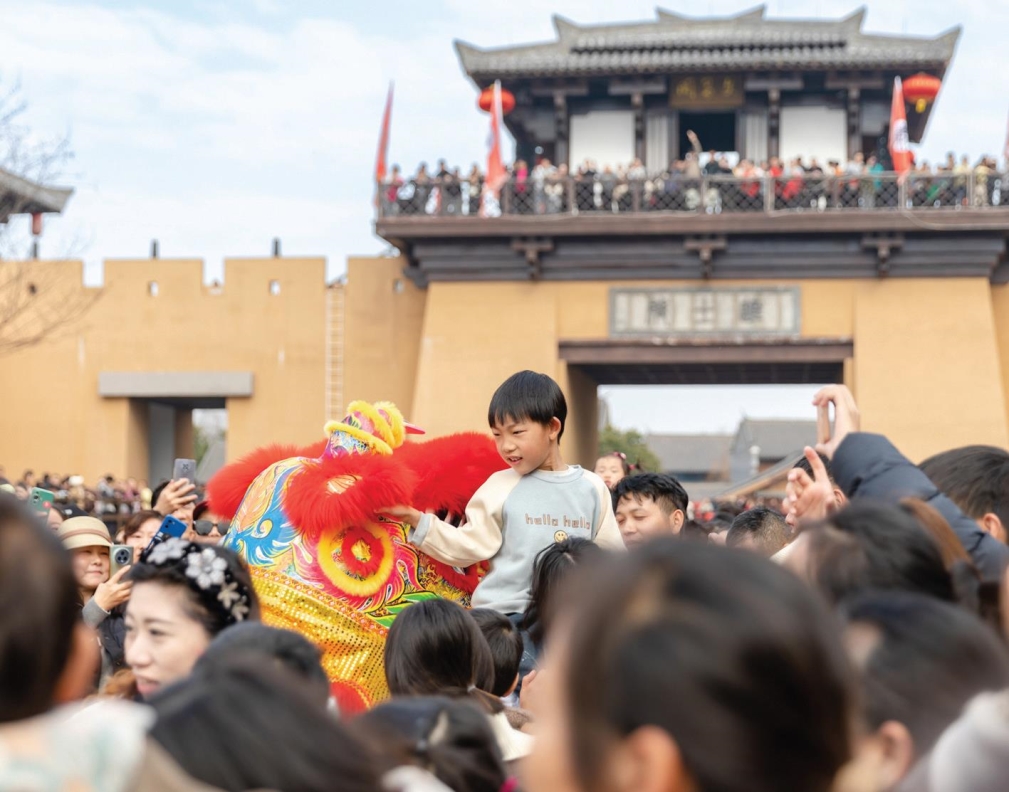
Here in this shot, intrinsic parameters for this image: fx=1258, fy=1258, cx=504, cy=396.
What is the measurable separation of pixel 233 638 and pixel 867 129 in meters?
18.7

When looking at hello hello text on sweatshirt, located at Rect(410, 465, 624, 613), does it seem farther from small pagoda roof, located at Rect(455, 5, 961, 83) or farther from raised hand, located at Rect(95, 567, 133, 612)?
small pagoda roof, located at Rect(455, 5, 961, 83)

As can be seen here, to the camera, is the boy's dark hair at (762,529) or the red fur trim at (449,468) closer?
the red fur trim at (449,468)

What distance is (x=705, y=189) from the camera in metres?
17.0

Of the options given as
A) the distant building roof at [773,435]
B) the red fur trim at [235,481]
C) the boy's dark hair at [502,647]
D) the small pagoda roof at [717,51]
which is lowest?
the distant building roof at [773,435]

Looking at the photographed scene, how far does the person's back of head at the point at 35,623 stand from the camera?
57.1 inches

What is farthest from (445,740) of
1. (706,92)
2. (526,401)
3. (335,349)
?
(706,92)

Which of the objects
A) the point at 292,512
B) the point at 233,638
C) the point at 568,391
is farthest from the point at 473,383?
the point at 233,638

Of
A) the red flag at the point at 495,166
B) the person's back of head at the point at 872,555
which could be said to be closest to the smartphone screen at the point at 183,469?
the person's back of head at the point at 872,555

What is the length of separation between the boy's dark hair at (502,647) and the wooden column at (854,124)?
16.6 m

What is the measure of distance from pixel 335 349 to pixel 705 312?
5591mm

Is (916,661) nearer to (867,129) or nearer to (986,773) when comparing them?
(986,773)

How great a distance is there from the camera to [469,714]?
226 cm

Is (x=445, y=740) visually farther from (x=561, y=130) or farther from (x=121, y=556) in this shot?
(x=561, y=130)

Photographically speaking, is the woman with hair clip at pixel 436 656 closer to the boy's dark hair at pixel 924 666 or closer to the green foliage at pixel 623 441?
the boy's dark hair at pixel 924 666
